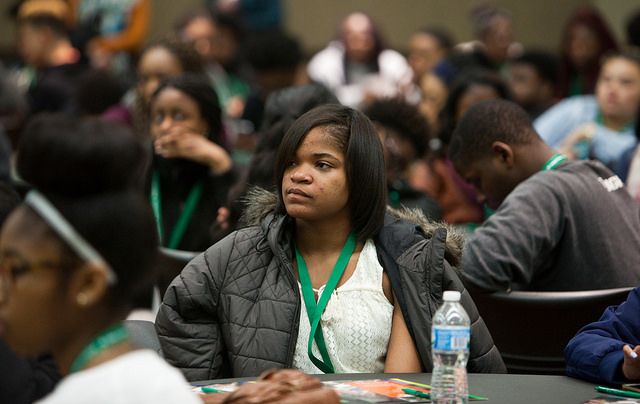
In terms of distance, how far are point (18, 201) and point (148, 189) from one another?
87.6 inches

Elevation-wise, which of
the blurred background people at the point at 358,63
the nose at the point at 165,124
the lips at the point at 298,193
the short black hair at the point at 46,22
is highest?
the short black hair at the point at 46,22

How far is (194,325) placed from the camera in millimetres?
3430

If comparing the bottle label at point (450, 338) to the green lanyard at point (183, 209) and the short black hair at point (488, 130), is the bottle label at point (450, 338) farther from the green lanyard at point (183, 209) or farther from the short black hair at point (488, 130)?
the green lanyard at point (183, 209)

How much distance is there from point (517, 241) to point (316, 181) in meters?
0.98

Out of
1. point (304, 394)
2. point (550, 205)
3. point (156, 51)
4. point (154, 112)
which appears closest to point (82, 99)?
point (156, 51)

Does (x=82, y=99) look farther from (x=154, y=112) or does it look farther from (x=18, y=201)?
(x=18, y=201)

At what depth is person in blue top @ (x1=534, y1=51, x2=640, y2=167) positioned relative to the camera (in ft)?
21.0

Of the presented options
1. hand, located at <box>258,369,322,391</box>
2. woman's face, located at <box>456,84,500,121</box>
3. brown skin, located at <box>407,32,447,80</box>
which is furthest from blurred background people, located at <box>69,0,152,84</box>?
hand, located at <box>258,369,322,391</box>

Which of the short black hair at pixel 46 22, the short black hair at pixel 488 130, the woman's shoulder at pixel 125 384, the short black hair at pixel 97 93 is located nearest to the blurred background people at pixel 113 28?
the short black hair at pixel 46 22

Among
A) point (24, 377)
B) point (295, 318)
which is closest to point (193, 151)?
point (295, 318)

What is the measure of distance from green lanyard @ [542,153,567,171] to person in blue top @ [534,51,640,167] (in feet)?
6.07

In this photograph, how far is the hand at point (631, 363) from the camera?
289cm

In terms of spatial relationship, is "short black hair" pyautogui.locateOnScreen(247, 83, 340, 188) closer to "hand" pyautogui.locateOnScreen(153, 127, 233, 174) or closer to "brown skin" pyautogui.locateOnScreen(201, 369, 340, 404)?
"hand" pyautogui.locateOnScreen(153, 127, 233, 174)

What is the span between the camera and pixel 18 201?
10.2 ft
